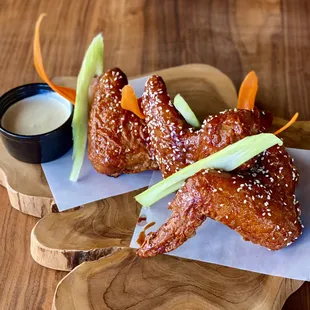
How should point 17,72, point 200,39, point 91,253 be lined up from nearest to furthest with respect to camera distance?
point 91,253 < point 17,72 < point 200,39

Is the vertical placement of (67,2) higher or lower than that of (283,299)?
higher

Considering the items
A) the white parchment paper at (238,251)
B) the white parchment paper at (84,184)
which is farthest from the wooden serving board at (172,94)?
the white parchment paper at (238,251)

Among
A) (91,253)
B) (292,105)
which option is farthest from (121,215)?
(292,105)

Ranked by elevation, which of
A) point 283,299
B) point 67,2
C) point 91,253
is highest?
point 67,2

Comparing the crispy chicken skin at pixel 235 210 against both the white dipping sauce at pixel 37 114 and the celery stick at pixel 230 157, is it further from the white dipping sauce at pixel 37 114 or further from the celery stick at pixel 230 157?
the white dipping sauce at pixel 37 114

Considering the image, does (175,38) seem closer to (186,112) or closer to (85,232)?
(186,112)

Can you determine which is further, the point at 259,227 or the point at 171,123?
the point at 171,123

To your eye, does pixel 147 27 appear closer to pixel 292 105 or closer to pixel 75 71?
pixel 75 71
